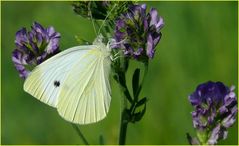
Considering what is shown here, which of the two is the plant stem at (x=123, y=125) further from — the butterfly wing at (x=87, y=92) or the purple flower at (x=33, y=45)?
the purple flower at (x=33, y=45)

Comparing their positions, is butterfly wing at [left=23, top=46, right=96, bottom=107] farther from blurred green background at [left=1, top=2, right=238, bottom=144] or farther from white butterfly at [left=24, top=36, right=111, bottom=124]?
blurred green background at [left=1, top=2, right=238, bottom=144]

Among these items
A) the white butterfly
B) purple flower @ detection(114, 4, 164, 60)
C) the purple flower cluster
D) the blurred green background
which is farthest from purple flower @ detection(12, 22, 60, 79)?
the blurred green background

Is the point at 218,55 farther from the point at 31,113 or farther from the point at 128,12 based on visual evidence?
the point at 128,12

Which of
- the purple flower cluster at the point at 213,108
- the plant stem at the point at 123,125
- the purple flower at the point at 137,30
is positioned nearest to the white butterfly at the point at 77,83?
the plant stem at the point at 123,125

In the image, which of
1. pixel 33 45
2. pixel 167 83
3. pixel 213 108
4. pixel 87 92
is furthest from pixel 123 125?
pixel 167 83

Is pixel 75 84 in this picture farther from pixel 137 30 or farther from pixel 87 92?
pixel 137 30

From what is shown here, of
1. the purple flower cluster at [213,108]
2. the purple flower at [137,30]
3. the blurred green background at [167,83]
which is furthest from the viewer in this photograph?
the blurred green background at [167,83]

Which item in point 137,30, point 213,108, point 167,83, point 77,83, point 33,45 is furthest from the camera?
point 167,83
